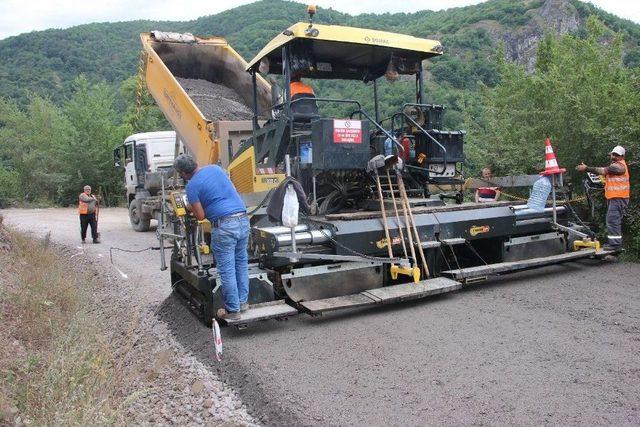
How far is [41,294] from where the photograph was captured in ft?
19.9

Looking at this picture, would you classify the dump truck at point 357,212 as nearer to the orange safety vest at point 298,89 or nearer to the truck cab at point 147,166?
the orange safety vest at point 298,89

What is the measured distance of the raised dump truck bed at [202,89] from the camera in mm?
7941

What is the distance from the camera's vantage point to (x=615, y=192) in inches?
A: 259

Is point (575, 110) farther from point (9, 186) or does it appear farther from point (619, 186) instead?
point (9, 186)

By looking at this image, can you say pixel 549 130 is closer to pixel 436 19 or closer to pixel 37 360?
pixel 37 360

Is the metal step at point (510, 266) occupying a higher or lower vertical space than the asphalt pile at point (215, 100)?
lower

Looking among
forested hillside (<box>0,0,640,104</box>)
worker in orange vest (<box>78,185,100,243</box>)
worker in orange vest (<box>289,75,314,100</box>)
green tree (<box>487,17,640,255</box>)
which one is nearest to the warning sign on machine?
worker in orange vest (<box>289,75,314,100</box>)

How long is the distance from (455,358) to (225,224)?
213cm

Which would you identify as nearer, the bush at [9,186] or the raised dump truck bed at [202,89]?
the raised dump truck bed at [202,89]

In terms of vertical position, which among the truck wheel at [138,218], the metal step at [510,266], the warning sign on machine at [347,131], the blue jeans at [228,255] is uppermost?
the warning sign on machine at [347,131]

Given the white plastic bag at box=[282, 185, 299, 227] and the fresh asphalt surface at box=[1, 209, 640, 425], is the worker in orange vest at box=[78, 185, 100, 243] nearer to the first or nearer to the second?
the fresh asphalt surface at box=[1, 209, 640, 425]

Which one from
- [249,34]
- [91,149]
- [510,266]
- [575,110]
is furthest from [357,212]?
[249,34]

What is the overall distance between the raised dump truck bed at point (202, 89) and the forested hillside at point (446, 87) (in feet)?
4.38

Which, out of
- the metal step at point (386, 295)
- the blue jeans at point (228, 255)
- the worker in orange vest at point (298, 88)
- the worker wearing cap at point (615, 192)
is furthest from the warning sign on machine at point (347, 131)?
the worker wearing cap at point (615, 192)
